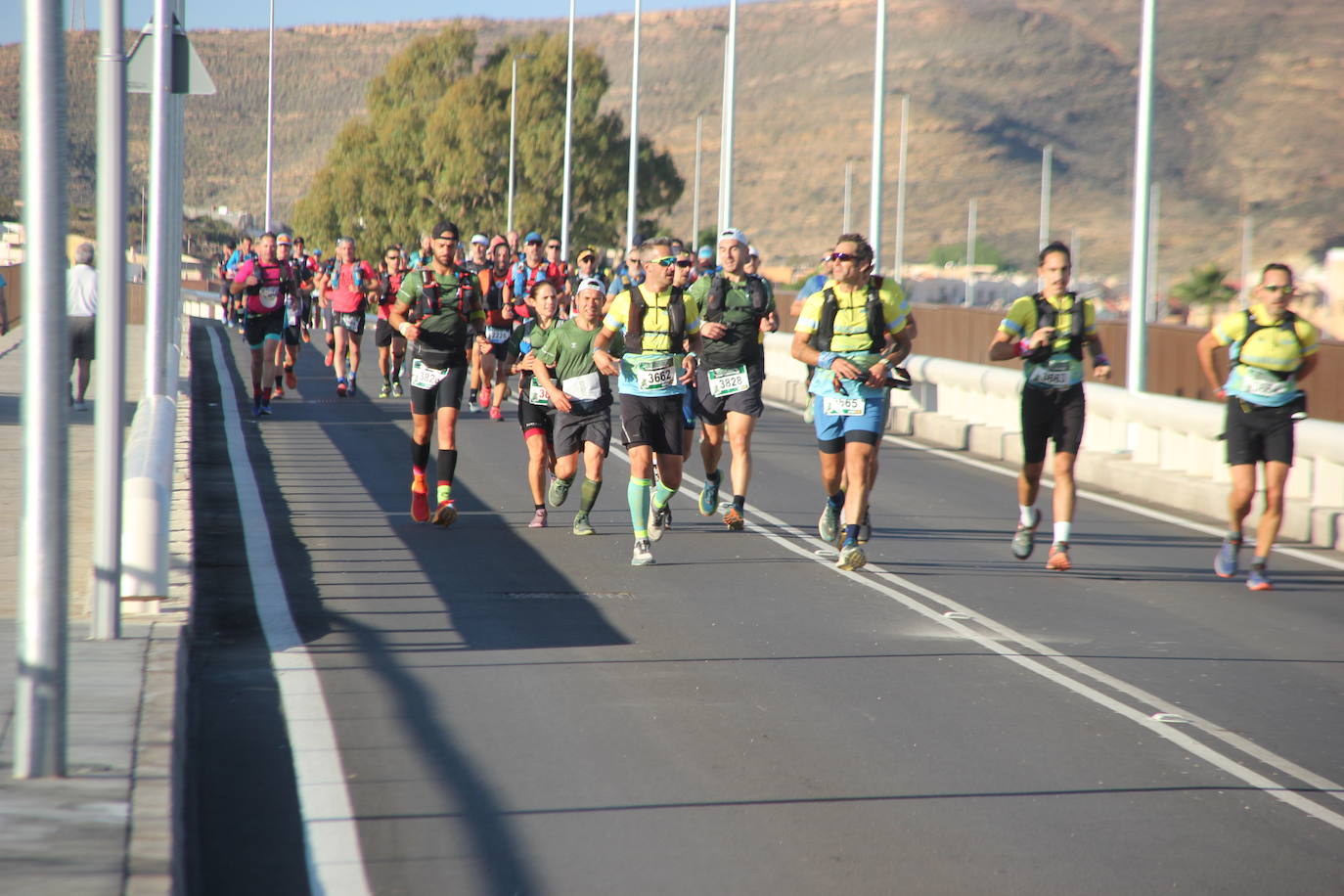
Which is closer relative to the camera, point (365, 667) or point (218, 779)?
point (218, 779)

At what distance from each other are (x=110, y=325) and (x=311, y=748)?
8.30ft

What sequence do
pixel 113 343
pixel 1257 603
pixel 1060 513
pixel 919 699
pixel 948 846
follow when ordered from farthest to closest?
pixel 1060 513
pixel 1257 603
pixel 113 343
pixel 919 699
pixel 948 846

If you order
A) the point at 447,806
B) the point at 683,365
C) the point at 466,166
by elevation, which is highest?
the point at 466,166

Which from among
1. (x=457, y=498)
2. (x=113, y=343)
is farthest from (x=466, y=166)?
(x=113, y=343)

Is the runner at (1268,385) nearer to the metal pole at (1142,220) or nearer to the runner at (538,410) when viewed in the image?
the runner at (538,410)

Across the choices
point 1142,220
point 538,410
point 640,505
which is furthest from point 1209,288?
point 640,505

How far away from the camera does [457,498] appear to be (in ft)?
47.5

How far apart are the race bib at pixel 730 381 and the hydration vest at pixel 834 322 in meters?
1.57

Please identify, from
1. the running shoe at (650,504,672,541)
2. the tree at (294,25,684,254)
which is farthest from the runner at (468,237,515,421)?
the tree at (294,25,684,254)

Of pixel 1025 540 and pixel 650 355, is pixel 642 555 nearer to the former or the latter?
pixel 650 355

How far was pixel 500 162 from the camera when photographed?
8762 centimetres

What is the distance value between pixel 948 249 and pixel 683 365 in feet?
414

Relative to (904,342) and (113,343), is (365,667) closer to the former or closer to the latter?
(113,343)

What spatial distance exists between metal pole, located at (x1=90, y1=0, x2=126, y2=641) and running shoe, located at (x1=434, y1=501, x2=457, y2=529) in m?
4.27
